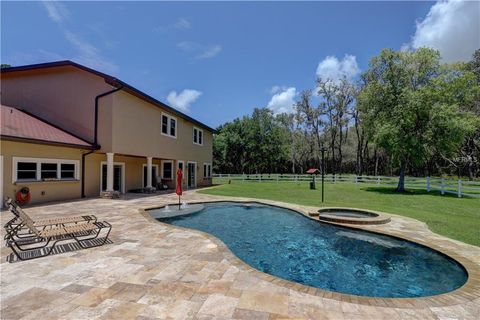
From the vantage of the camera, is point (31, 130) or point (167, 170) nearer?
point (31, 130)

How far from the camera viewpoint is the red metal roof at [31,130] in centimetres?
1055

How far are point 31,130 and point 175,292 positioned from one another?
12128 mm

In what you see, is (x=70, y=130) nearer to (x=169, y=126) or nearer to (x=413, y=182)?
(x=169, y=126)

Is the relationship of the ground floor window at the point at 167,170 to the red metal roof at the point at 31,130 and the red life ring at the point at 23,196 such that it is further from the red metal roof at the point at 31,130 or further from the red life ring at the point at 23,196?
the red life ring at the point at 23,196

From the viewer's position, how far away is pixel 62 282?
3775mm

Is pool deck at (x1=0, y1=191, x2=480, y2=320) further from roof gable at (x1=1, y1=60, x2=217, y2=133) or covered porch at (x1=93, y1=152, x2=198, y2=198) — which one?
roof gable at (x1=1, y1=60, x2=217, y2=133)

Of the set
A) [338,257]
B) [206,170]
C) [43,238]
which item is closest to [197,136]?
[206,170]

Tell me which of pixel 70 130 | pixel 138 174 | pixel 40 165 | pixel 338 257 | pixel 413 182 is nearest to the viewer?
pixel 338 257

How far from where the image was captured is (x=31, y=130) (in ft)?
38.1

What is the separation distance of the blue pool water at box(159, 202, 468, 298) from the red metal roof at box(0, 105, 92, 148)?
6.96m

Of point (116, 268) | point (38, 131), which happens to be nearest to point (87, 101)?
point (38, 131)

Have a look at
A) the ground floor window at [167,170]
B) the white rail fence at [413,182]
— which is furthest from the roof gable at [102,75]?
the white rail fence at [413,182]

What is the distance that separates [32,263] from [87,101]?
37.8ft

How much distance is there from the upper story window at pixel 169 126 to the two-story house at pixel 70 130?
52cm
